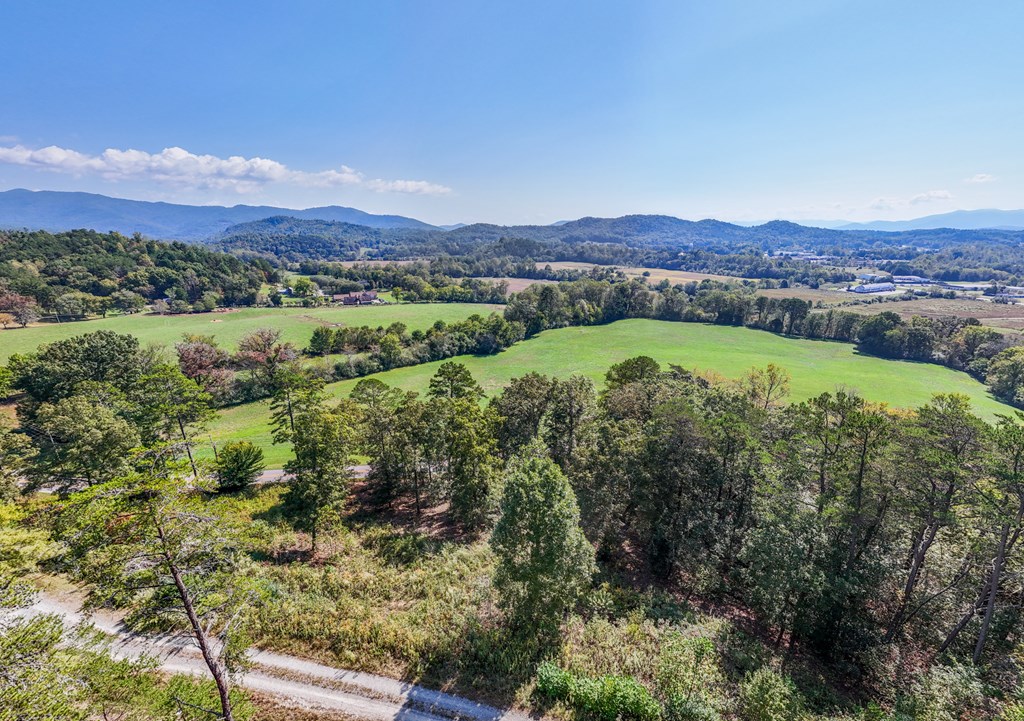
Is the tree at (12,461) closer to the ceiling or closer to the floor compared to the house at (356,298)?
closer to the ceiling

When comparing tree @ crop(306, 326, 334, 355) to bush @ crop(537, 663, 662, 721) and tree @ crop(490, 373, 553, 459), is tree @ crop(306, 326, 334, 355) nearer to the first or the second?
tree @ crop(490, 373, 553, 459)

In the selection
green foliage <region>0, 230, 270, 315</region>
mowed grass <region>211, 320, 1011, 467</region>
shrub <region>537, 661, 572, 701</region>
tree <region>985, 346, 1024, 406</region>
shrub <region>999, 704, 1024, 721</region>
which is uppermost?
green foliage <region>0, 230, 270, 315</region>

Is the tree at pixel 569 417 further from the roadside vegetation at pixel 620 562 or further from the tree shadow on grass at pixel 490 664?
the tree shadow on grass at pixel 490 664

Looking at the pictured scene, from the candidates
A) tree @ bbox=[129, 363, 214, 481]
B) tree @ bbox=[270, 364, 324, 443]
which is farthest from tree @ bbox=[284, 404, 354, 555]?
tree @ bbox=[129, 363, 214, 481]

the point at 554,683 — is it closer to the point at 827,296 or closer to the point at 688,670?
the point at 688,670

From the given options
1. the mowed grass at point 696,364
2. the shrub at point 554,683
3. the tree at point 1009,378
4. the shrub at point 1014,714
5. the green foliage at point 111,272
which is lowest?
the mowed grass at point 696,364

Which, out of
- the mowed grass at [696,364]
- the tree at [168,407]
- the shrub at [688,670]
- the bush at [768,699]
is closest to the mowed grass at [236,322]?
the mowed grass at [696,364]
